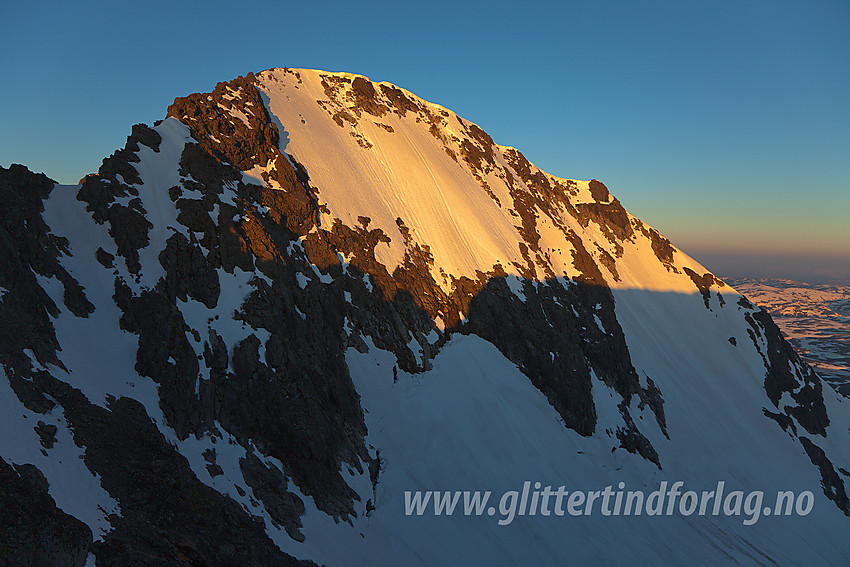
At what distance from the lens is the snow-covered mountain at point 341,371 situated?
2077 cm

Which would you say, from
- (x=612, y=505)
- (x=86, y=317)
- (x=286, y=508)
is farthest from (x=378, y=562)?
(x=612, y=505)

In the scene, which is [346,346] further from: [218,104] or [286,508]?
[218,104]

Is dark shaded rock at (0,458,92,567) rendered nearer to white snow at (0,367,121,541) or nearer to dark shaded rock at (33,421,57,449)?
white snow at (0,367,121,541)

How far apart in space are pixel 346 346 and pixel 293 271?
24.3ft

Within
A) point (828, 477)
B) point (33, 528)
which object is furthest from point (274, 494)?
point (828, 477)

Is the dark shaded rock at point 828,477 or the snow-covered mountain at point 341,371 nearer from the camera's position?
the snow-covered mountain at point 341,371

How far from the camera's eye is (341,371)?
36.3m

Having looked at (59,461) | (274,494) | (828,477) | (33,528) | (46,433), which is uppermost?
(46,433)

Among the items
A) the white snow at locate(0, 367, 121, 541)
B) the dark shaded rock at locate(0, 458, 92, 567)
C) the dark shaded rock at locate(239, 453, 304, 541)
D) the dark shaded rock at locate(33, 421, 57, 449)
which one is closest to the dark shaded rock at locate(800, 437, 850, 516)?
the dark shaded rock at locate(239, 453, 304, 541)

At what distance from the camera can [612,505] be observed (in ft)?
139

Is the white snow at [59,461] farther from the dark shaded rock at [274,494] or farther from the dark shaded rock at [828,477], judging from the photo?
the dark shaded rock at [828,477]

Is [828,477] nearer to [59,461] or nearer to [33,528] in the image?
[59,461]

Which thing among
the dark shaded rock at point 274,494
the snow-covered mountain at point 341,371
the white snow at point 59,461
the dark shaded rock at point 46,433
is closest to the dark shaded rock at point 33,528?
the snow-covered mountain at point 341,371

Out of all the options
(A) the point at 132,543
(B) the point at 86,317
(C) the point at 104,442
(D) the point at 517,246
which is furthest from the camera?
(D) the point at 517,246
